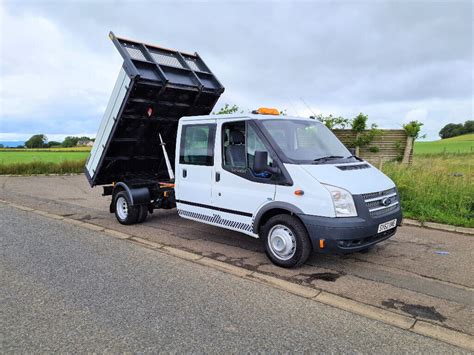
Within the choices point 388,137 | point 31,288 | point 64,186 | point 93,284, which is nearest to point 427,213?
point 388,137

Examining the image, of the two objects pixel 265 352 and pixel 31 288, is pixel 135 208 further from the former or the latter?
pixel 265 352

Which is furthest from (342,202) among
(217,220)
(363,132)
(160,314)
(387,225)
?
(363,132)

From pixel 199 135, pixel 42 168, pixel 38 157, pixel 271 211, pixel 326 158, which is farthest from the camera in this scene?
pixel 38 157

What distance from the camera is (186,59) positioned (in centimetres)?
791

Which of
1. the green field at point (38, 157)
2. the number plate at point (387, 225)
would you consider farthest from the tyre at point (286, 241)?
the green field at point (38, 157)

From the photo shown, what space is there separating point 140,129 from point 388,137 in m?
8.95

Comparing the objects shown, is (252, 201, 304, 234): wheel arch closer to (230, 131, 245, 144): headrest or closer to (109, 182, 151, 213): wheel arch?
(230, 131, 245, 144): headrest

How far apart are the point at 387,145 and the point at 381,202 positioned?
8.74 metres

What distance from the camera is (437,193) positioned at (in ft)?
27.8

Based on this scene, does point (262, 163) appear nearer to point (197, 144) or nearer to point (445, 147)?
point (197, 144)

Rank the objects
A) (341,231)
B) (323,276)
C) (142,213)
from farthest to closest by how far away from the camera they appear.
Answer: (142,213)
(323,276)
(341,231)

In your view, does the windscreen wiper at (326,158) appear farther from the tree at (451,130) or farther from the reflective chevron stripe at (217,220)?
the tree at (451,130)

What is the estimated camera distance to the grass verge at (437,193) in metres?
7.66

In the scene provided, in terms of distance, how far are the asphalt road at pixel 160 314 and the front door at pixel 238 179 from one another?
100 cm
